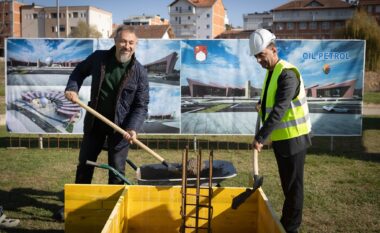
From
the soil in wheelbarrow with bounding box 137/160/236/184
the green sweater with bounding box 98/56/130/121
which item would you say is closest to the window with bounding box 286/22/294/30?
the soil in wheelbarrow with bounding box 137/160/236/184

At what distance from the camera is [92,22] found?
89.1m

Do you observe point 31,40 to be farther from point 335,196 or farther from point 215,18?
point 215,18

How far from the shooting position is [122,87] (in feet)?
14.1

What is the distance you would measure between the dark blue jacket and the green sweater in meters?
0.04

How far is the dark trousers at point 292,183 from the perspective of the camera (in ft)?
12.4

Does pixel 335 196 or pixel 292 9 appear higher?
pixel 292 9

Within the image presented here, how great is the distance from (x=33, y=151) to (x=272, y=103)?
6258 millimetres

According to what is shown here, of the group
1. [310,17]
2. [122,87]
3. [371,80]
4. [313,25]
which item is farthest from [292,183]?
[313,25]

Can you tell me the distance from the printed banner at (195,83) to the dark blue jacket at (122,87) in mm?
4046

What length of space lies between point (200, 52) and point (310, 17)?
76991mm

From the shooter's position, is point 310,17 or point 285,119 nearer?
point 285,119

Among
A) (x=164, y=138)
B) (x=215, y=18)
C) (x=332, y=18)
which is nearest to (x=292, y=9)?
(x=332, y=18)

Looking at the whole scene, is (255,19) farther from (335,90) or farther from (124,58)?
(124,58)

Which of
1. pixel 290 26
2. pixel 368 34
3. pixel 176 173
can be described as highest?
pixel 290 26
